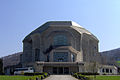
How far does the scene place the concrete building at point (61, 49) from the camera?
7144cm

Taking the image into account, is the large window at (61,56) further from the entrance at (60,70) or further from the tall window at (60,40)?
the tall window at (60,40)

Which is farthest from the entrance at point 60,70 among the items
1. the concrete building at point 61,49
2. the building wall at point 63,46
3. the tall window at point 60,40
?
the tall window at point 60,40

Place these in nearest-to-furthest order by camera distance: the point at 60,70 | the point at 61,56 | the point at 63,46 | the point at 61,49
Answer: the point at 60,70 < the point at 61,49 < the point at 61,56 < the point at 63,46

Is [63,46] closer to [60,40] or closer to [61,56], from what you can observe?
[60,40]

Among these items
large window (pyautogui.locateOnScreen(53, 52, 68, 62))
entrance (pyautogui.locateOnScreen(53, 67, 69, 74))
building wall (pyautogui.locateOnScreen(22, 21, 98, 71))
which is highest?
building wall (pyautogui.locateOnScreen(22, 21, 98, 71))

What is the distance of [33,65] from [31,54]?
1596 cm

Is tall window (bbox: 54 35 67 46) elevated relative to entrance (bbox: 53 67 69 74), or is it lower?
elevated

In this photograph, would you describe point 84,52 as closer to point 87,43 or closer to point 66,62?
point 87,43

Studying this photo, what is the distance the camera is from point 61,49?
250ft

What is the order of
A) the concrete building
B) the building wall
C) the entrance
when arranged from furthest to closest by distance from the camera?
the building wall
the concrete building
the entrance

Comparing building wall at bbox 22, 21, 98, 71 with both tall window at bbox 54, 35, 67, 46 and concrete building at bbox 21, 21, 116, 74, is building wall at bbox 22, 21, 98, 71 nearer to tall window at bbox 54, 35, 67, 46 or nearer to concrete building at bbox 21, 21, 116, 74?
concrete building at bbox 21, 21, 116, 74

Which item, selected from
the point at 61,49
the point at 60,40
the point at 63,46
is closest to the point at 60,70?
the point at 61,49

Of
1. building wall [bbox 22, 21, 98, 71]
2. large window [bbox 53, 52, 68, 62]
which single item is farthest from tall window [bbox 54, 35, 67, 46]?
large window [bbox 53, 52, 68, 62]

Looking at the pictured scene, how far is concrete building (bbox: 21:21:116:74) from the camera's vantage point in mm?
71438
